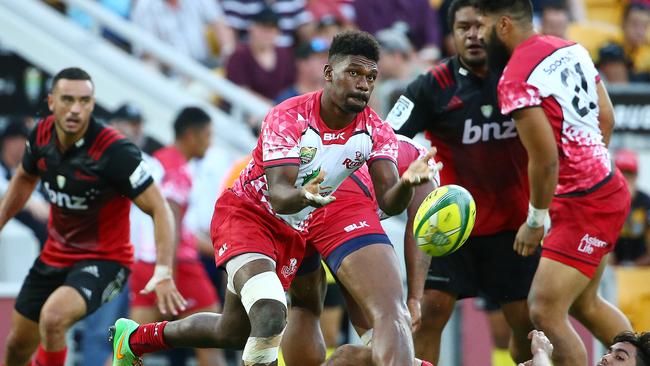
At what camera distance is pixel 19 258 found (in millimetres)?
11953

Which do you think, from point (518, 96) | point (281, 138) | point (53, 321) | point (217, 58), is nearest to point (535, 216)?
point (518, 96)

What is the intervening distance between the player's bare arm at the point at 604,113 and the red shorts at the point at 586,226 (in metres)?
0.31

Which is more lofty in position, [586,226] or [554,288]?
[586,226]

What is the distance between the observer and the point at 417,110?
328 inches

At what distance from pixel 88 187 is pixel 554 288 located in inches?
125

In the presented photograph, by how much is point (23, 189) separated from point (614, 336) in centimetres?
409

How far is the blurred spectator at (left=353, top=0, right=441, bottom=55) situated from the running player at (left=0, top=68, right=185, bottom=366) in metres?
6.07

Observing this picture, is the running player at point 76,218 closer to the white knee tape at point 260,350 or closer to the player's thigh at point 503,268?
the white knee tape at point 260,350

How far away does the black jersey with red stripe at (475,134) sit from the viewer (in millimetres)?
8266

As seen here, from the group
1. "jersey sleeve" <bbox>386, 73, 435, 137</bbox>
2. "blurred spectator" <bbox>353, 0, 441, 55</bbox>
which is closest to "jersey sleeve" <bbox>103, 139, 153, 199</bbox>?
"jersey sleeve" <bbox>386, 73, 435, 137</bbox>

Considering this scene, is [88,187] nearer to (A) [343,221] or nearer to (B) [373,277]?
(A) [343,221]

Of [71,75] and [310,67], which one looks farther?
[310,67]

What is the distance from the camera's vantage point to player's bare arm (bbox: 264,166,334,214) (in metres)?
6.60

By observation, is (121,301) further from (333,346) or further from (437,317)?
(437,317)
